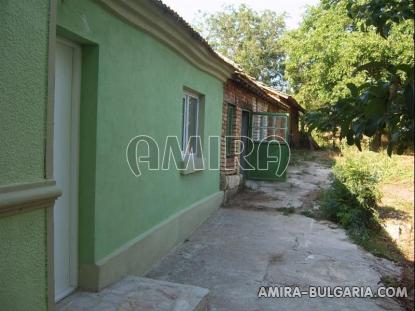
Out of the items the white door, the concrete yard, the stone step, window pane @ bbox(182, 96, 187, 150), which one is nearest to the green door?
the concrete yard

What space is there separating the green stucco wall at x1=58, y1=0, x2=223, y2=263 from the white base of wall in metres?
0.08

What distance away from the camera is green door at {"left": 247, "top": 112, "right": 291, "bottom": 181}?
11.9m

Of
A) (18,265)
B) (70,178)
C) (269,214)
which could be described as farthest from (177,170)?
(18,265)

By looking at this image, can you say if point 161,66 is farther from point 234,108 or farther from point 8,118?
point 234,108

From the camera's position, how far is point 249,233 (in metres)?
7.17

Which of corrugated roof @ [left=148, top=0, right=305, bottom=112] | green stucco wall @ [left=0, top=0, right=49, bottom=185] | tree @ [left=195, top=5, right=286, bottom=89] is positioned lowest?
green stucco wall @ [left=0, top=0, right=49, bottom=185]

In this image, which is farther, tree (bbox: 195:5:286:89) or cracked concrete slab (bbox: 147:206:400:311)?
tree (bbox: 195:5:286:89)

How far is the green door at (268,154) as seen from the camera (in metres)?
11.9

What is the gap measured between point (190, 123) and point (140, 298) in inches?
164

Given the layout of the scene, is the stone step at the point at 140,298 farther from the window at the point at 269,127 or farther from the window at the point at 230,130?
the window at the point at 269,127

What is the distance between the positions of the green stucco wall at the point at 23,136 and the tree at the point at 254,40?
32.4 metres

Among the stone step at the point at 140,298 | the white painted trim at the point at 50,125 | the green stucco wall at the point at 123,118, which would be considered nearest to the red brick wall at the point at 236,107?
the green stucco wall at the point at 123,118

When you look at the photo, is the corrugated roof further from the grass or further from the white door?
the grass

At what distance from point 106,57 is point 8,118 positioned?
1904 millimetres
